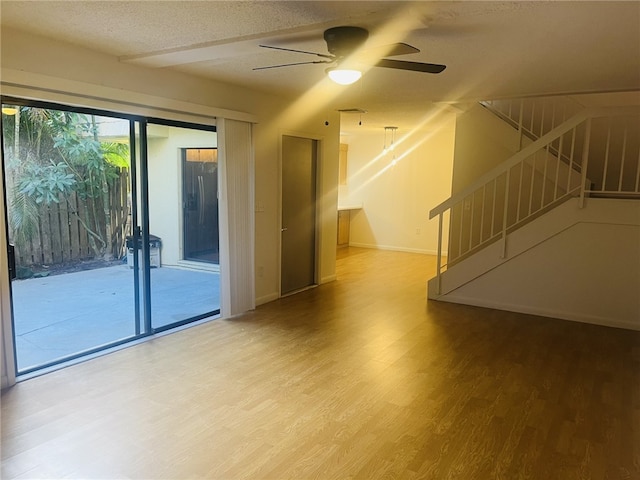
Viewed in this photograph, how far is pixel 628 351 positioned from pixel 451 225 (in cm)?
253

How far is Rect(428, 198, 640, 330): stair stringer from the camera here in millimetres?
4617

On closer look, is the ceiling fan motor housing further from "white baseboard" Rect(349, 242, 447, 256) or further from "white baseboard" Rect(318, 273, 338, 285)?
"white baseboard" Rect(349, 242, 447, 256)

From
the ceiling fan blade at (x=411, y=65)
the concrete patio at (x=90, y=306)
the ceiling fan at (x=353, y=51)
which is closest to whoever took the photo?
the ceiling fan at (x=353, y=51)

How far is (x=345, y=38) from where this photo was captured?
2594mm

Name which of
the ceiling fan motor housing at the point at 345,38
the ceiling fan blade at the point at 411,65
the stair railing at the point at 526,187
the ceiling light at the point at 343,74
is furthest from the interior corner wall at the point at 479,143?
the ceiling fan motor housing at the point at 345,38

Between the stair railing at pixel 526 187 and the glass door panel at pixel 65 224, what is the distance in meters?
3.50

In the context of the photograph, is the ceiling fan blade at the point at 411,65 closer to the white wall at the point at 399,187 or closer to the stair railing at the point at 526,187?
the stair railing at the point at 526,187

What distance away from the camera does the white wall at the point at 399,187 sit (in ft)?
28.2

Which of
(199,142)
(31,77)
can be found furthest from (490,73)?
(31,77)

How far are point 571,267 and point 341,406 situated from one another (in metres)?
3.29

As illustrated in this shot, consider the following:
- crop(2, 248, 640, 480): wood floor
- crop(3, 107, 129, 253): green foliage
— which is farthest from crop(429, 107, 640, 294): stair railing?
crop(3, 107, 129, 253): green foliage

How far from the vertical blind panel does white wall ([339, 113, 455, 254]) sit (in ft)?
14.7

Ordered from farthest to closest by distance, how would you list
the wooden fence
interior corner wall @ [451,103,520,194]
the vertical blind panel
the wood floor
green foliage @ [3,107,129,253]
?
interior corner wall @ [451,103,520,194] < the vertical blind panel < the wooden fence < green foliage @ [3,107,129,253] < the wood floor

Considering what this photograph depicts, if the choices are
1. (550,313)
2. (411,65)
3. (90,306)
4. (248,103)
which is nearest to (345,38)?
(411,65)
